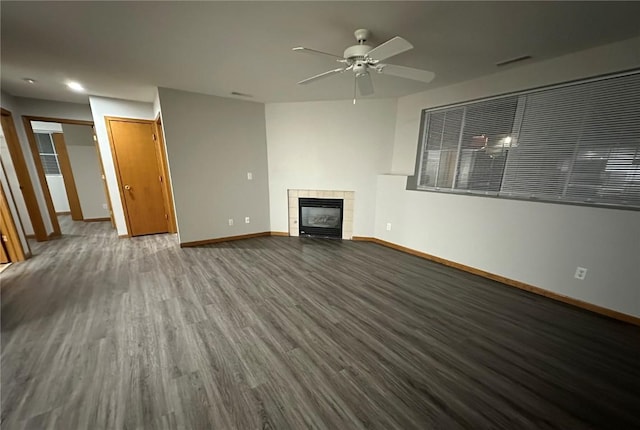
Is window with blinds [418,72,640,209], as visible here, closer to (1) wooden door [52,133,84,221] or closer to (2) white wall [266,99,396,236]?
(2) white wall [266,99,396,236]

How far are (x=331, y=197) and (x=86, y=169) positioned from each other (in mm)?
6144

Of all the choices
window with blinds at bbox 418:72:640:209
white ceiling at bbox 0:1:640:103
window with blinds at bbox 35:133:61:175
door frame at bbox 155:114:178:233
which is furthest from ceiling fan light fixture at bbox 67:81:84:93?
window with blinds at bbox 418:72:640:209

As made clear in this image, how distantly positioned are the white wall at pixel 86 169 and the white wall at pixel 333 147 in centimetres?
472

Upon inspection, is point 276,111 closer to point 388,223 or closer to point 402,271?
point 388,223

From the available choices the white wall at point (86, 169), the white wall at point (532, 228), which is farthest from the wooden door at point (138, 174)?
the white wall at point (532, 228)

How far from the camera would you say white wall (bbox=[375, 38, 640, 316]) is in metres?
2.18

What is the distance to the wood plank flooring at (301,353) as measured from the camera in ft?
4.46

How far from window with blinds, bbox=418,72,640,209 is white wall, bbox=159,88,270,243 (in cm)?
314

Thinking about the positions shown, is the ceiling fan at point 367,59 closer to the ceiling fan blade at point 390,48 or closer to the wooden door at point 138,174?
the ceiling fan blade at point 390,48

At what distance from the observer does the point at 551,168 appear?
2553 mm

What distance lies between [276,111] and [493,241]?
157 inches

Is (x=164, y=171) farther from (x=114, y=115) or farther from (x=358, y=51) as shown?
(x=358, y=51)

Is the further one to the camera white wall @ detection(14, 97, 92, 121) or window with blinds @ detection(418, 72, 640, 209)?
white wall @ detection(14, 97, 92, 121)

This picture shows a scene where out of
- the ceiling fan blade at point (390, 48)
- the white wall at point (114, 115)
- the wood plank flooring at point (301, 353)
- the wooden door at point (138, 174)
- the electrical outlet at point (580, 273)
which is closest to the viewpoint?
the wood plank flooring at point (301, 353)
